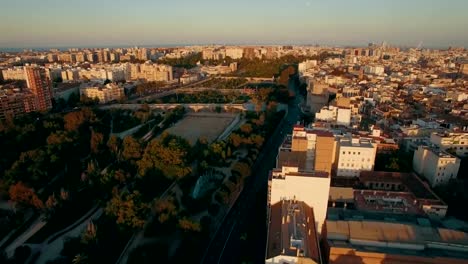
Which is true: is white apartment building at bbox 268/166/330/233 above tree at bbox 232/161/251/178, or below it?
above

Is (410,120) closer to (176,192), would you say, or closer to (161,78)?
(176,192)

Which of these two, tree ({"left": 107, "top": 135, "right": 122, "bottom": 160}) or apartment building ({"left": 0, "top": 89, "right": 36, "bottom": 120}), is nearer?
tree ({"left": 107, "top": 135, "right": 122, "bottom": 160})

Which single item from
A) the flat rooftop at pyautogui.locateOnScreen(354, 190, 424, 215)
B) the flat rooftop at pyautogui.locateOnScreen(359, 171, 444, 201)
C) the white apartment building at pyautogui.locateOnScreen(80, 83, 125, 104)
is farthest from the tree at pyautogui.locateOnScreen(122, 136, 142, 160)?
the white apartment building at pyautogui.locateOnScreen(80, 83, 125, 104)

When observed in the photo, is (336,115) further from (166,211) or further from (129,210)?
(129,210)

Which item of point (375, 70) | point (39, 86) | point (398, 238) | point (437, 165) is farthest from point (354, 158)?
point (375, 70)

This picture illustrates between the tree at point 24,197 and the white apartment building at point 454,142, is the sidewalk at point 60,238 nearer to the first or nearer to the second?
the tree at point 24,197

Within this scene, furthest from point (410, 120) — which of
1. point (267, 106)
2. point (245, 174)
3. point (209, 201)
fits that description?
point (209, 201)

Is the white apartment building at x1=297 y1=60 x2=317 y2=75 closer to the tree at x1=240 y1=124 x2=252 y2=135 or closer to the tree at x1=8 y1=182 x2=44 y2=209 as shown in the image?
the tree at x1=240 y1=124 x2=252 y2=135
